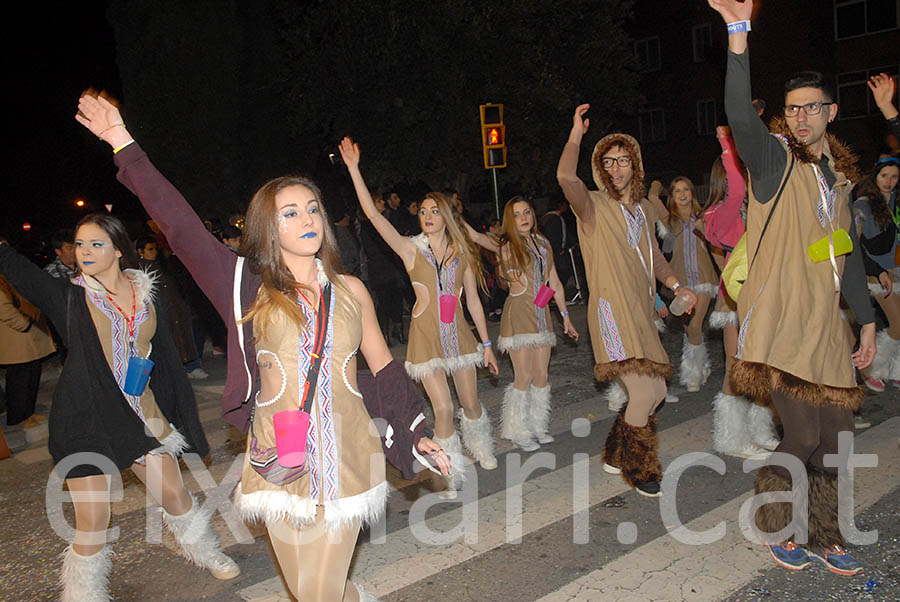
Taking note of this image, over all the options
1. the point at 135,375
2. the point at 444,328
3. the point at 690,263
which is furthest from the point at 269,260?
the point at 690,263

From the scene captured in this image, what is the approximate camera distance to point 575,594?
368 cm

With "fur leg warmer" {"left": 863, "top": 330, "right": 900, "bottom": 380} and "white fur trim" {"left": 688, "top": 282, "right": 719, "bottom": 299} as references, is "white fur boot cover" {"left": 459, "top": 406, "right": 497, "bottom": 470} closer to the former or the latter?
"white fur trim" {"left": 688, "top": 282, "right": 719, "bottom": 299}

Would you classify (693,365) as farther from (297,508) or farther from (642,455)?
(297,508)

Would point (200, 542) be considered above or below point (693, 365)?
below

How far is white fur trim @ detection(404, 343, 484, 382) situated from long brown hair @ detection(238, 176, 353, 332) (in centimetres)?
259

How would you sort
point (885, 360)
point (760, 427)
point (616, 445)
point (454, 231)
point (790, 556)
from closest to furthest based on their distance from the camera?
point (790, 556)
point (616, 445)
point (454, 231)
point (760, 427)
point (885, 360)

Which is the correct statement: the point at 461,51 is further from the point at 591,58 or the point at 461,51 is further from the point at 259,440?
the point at 259,440

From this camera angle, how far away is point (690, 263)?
25.2 feet

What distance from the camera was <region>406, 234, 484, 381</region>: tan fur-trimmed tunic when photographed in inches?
213

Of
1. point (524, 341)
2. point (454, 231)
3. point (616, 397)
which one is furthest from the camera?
point (616, 397)

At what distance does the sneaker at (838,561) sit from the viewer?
12.1 ft

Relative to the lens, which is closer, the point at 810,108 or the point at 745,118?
the point at 745,118

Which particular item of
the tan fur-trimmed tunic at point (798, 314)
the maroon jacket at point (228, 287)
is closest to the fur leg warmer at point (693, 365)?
the tan fur-trimmed tunic at point (798, 314)

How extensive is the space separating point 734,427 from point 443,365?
7.27ft
